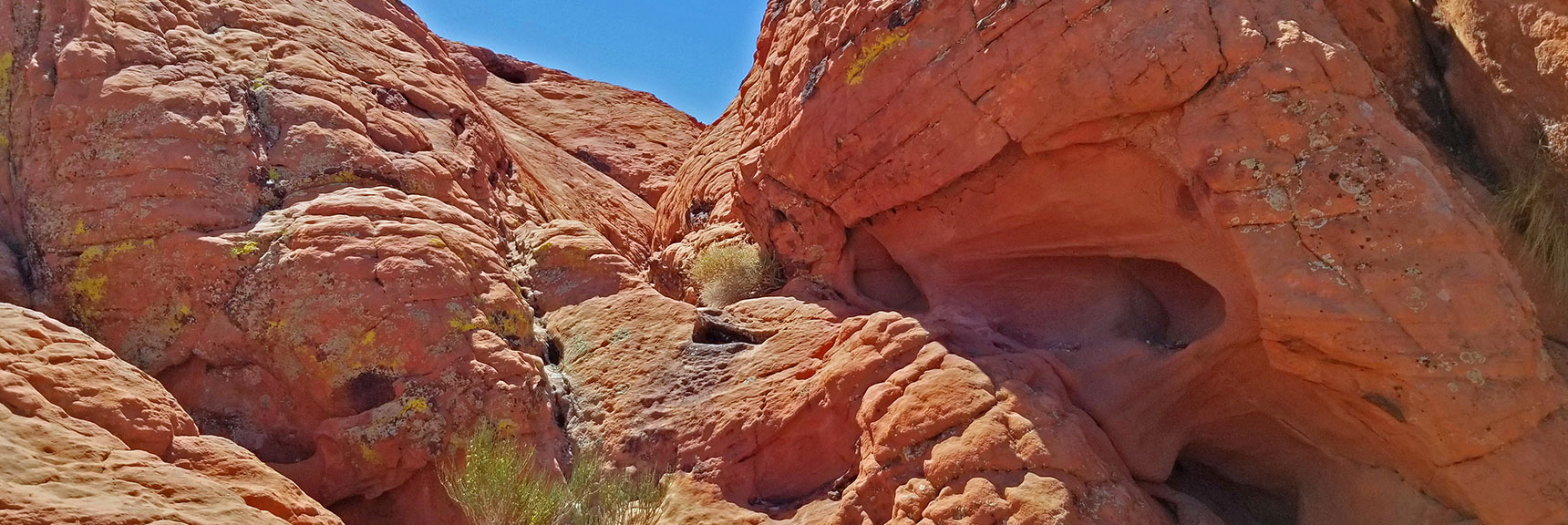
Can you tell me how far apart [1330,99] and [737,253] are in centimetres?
395

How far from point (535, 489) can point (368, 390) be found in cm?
122

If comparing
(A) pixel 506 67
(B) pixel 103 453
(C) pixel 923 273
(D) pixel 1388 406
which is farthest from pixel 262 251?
(A) pixel 506 67

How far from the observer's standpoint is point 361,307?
556 centimetres

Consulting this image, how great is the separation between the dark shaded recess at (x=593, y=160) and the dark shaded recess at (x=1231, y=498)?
7739 mm

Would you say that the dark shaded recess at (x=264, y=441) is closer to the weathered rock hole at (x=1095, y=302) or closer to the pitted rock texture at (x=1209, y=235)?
the pitted rock texture at (x=1209, y=235)

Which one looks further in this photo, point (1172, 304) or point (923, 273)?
point (923, 273)

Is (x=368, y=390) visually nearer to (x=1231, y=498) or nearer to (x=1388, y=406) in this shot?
(x=1231, y=498)

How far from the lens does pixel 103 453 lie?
3809 mm

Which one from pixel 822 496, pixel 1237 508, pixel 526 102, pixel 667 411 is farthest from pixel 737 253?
pixel 526 102

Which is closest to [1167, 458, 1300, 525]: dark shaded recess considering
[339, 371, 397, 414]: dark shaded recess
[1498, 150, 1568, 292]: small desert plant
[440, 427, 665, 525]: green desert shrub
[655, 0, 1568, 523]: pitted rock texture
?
[655, 0, 1568, 523]: pitted rock texture

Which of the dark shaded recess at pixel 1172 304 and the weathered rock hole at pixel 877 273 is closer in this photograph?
the dark shaded recess at pixel 1172 304

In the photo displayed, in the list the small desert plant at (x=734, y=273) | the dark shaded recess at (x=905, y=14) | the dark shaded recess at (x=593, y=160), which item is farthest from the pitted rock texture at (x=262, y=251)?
the dark shaded recess at (x=593, y=160)

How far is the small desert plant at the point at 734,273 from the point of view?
710cm

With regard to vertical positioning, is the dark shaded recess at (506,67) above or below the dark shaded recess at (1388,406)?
above
